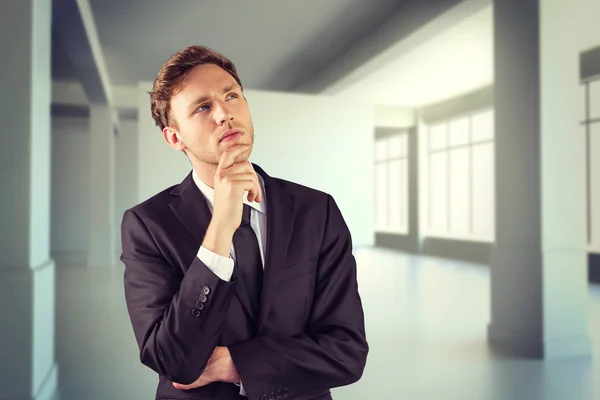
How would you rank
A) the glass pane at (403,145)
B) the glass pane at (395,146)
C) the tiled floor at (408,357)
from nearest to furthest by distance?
the tiled floor at (408,357) < the glass pane at (403,145) < the glass pane at (395,146)

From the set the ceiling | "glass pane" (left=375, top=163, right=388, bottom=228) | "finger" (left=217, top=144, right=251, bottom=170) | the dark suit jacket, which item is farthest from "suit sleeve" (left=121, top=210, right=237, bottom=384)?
"glass pane" (left=375, top=163, right=388, bottom=228)

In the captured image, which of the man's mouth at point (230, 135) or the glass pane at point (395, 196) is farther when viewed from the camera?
the glass pane at point (395, 196)

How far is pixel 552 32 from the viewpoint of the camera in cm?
521

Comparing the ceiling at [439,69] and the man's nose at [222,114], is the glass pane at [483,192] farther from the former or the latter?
the man's nose at [222,114]

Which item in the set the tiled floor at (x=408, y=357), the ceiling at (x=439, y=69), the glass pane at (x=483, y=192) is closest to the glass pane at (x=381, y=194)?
the ceiling at (x=439, y=69)

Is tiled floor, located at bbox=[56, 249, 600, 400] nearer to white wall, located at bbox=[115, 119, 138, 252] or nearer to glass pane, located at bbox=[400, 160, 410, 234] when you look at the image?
glass pane, located at bbox=[400, 160, 410, 234]

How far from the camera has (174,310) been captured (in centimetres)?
121

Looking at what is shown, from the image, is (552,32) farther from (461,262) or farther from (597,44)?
(461,262)

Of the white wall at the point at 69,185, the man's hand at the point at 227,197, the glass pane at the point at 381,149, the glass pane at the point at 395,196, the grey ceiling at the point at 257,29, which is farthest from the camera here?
the glass pane at the point at 381,149

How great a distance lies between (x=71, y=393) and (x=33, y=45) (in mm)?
2573

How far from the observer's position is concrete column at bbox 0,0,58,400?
3535 mm

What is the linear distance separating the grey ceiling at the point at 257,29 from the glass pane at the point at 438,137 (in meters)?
5.36

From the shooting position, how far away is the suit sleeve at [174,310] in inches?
46.6

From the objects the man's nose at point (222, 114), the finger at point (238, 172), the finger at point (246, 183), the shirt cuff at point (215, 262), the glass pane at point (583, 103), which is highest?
the glass pane at point (583, 103)
